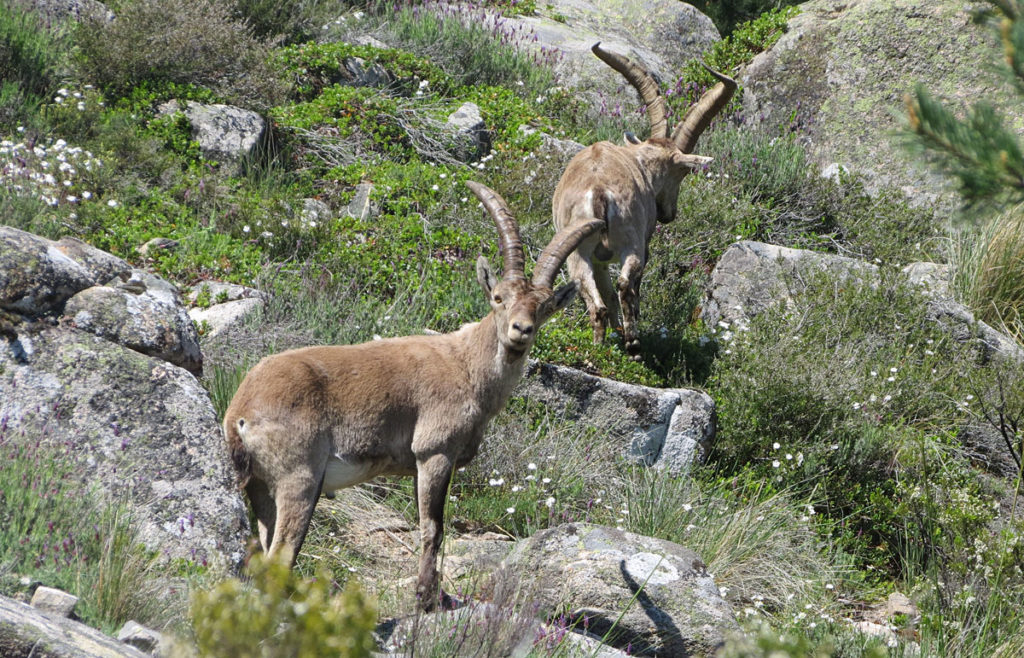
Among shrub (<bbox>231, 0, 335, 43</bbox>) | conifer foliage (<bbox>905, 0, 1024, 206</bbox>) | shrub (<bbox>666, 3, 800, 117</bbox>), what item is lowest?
shrub (<bbox>666, 3, 800, 117</bbox>)

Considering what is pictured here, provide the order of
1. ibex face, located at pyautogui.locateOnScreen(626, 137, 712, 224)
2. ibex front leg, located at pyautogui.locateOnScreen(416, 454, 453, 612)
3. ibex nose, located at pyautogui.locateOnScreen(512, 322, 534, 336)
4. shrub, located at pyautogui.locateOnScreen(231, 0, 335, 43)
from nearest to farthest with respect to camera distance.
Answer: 1. ibex front leg, located at pyautogui.locateOnScreen(416, 454, 453, 612)
2. ibex nose, located at pyautogui.locateOnScreen(512, 322, 534, 336)
3. ibex face, located at pyautogui.locateOnScreen(626, 137, 712, 224)
4. shrub, located at pyautogui.locateOnScreen(231, 0, 335, 43)

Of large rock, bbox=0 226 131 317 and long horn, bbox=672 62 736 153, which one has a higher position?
large rock, bbox=0 226 131 317

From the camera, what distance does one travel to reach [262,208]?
35.2 ft

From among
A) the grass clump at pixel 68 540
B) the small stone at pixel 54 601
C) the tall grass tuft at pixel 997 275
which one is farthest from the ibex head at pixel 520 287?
the tall grass tuft at pixel 997 275

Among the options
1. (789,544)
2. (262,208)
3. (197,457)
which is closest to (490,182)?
(262,208)

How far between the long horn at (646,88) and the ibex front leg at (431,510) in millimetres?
6460

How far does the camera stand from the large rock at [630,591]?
6121 mm

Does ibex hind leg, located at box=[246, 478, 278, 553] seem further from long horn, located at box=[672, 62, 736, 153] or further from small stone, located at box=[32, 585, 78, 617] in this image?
long horn, located at box=[672, 62, 736, 153]

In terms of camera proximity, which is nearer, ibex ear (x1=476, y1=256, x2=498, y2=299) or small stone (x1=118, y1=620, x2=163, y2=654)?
small stone (x1=118, y1=620, x2=163, y2=654)

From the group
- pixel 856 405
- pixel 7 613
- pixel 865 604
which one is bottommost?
pixel 865 604

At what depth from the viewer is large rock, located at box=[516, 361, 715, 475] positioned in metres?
8.85

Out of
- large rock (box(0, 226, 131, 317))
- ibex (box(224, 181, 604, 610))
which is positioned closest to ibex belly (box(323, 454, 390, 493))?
ibex (box(224, 181, 604, 610))

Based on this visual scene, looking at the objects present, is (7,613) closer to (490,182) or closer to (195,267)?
(195,267)

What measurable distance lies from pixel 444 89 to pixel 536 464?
817cm
